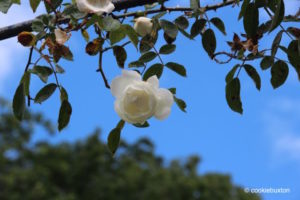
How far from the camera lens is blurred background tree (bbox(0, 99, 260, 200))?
8915 millimetres

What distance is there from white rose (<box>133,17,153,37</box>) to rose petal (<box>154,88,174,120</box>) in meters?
0.15

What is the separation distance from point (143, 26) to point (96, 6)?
0.35ft

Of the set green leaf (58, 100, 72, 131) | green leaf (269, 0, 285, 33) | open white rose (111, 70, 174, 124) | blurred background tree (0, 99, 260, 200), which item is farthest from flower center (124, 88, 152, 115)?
blurred background tree (0, 99, 260, 200)

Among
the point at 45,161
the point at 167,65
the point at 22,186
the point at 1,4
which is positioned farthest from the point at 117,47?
the point at 45,161

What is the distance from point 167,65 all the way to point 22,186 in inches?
332

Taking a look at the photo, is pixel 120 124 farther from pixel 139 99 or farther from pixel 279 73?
pixel 279 73

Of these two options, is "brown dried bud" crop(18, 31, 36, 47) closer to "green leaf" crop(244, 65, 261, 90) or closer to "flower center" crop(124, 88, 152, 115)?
"flower center" crop(124, 88, 152, 115)

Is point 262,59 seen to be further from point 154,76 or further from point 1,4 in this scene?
point 1,4

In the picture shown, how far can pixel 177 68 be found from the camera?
921 millimetres

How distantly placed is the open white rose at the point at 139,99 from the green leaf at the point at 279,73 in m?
0.19

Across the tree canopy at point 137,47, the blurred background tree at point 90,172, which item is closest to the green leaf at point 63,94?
the tree canopy at point 137,47

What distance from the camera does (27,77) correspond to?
87cm

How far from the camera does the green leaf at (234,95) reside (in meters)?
0.89

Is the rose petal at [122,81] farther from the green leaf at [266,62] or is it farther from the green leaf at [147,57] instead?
the green leaf at [266,62]
